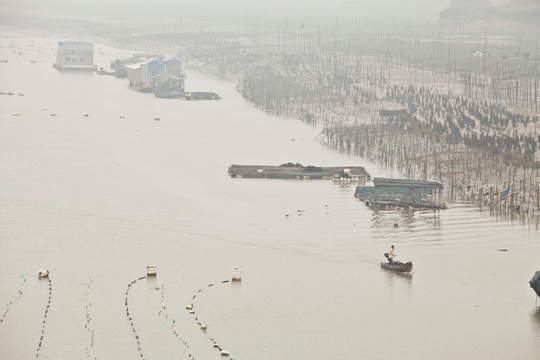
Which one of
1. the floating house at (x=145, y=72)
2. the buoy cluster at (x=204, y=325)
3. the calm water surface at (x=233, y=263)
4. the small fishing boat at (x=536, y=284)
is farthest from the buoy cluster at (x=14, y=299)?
the floating house at (x=145, y=72)

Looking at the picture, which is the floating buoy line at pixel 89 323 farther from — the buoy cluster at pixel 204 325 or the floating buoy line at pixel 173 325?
the buoy cluster at pixel 204 325

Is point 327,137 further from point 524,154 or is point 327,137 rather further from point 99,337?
point 99,337

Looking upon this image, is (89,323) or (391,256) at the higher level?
(391,256)

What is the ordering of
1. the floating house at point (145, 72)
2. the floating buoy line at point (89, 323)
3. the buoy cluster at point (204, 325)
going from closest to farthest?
the buoy cluster at point (204, 325), the floating buoy line at point (89, 323), the floating house at point (145, 72)

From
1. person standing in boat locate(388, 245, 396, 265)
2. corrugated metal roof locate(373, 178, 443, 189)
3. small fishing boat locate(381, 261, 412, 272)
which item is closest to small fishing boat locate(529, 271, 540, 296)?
small fishing boat locate(381, 261, 412, 272)

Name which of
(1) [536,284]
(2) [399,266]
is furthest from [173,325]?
(1) [536,284]

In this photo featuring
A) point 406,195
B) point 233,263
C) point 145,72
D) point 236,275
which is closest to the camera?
point 236,275

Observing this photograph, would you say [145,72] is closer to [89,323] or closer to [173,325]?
[89,323]

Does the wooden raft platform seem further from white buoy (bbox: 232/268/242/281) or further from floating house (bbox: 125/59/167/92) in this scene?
floating house (bbox: 125/59/167/92)
